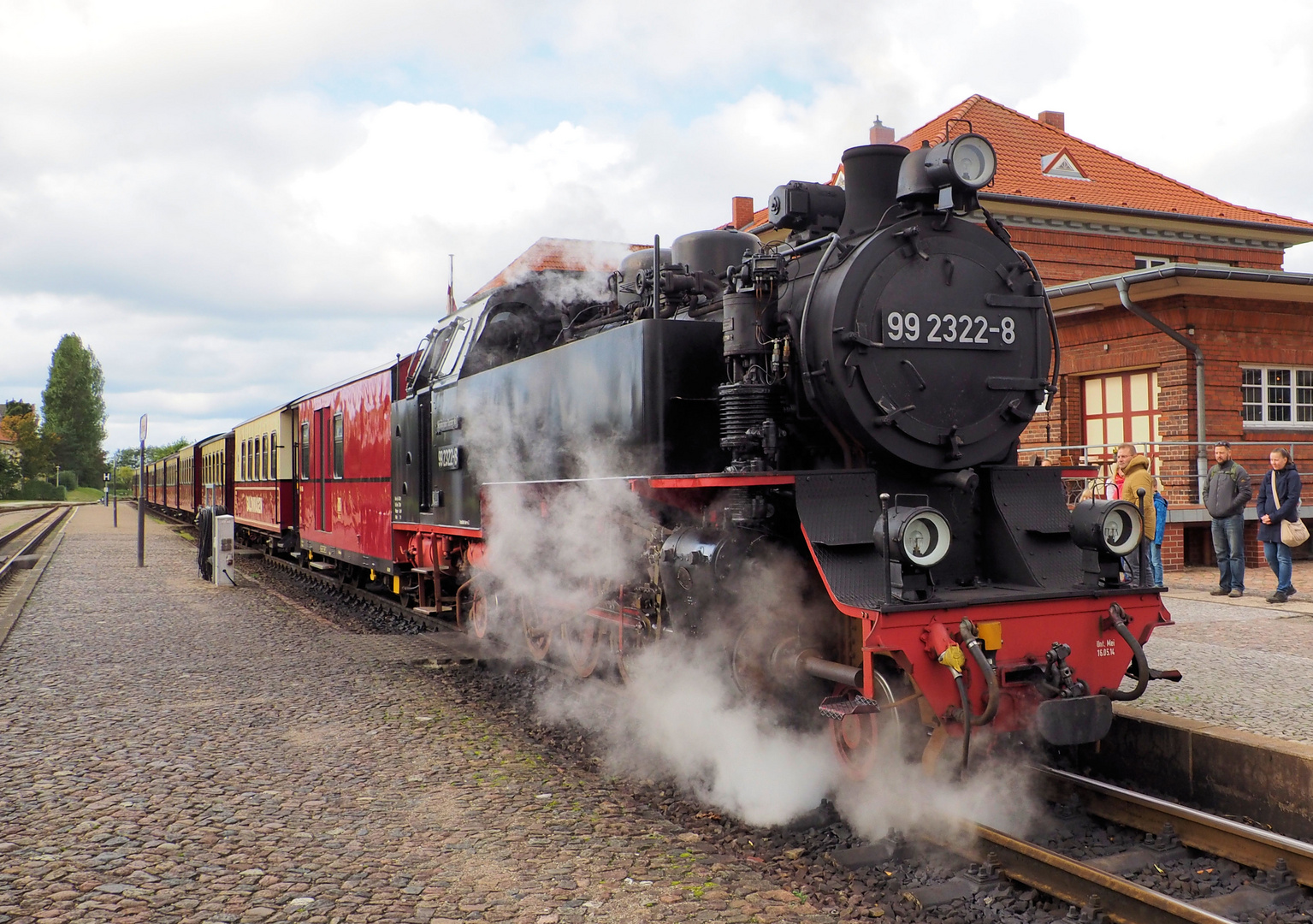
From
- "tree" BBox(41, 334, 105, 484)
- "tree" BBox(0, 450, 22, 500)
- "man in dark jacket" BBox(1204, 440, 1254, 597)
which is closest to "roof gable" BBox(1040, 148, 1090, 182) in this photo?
"man in dark jacket" BBox(1204, 440, 1254, 597)

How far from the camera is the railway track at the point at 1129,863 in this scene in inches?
122

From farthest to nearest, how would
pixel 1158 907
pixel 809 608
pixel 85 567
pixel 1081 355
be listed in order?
pixel 85 567 < pixel 1081 355 < pixel 809 608 < pixel 1158 907

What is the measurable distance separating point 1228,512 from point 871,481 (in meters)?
6.74

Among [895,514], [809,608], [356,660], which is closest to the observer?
[895,514]

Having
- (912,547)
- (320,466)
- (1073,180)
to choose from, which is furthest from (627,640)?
(1073,180)

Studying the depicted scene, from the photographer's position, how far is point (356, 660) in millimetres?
7574

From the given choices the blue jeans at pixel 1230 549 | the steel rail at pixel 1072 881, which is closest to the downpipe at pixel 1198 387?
the blue jeans at pixel 1230 549

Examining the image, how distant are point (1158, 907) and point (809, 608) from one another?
1.81 metres

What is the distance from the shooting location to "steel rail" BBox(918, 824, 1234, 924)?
294 centimetres

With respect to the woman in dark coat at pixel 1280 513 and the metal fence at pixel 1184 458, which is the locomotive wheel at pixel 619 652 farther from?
the metal fence at pixel 1184 458

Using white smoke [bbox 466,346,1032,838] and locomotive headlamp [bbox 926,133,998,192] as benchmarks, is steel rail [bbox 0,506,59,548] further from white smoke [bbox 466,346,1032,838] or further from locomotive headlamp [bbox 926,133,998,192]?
locomotive headlamp [bbox 926,133,998,192]

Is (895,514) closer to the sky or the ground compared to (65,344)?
closer to the ground

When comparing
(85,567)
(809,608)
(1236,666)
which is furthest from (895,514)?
(85,567)

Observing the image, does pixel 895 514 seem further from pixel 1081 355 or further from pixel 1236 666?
pixel 1081 355
